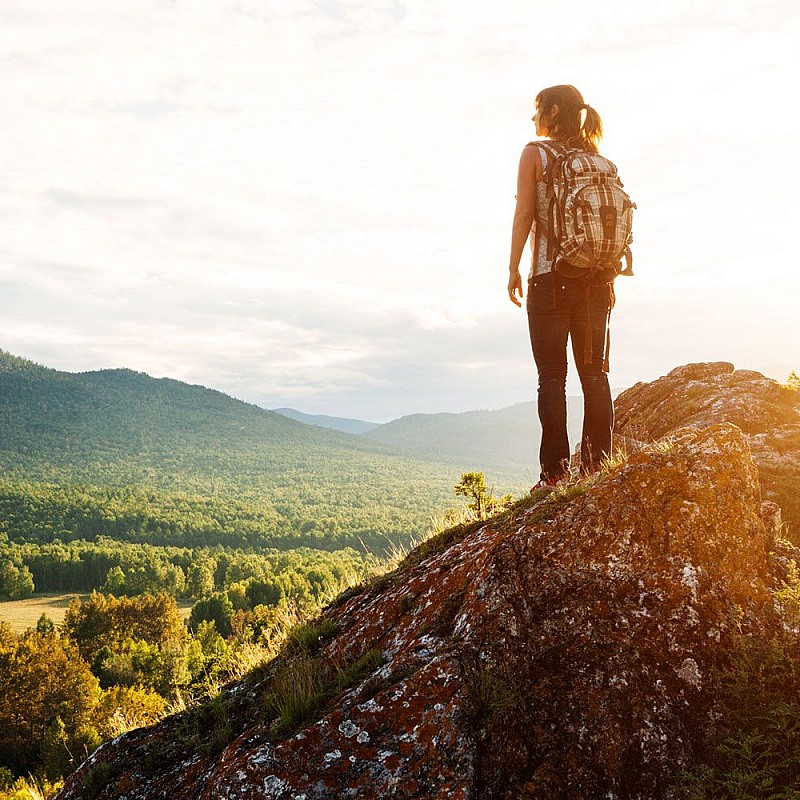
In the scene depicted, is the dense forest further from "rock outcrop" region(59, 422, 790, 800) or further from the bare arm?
the bare arm

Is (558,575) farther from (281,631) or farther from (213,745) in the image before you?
(281,631)

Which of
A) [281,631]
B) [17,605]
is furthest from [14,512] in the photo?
[281,631]

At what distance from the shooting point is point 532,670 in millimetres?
3641

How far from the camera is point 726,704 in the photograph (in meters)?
3.49

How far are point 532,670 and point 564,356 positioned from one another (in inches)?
113

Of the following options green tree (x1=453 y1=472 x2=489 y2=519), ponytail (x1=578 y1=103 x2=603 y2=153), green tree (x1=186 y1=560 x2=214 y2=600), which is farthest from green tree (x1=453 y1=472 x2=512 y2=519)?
green tree (x1=186 y1=560 x2=214 y2=600)

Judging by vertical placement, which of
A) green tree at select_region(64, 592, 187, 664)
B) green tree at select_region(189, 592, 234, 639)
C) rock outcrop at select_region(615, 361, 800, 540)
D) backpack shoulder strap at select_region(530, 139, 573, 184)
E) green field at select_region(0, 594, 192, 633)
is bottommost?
green field at select_region(0, 594, 192, 633)

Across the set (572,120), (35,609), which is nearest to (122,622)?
(35,609)

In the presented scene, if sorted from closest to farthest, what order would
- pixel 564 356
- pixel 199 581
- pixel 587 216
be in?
1. pixel 587 216
2. pixel 564 356
3. pixel 199 581

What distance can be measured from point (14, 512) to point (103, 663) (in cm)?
13450

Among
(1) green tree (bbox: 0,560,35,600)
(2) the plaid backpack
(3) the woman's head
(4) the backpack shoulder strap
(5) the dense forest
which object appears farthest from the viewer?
(1) green tree (bbox: 0,560,35,600)

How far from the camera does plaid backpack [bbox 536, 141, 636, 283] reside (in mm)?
5176

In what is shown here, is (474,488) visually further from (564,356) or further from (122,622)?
(122,622)

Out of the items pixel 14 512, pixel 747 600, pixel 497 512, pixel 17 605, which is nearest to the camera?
pixel 747 600
